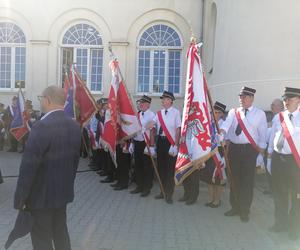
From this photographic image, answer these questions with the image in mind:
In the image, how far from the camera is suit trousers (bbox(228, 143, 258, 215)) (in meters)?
7.06

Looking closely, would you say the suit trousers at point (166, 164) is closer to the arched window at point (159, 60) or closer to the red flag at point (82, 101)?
the red flag at point (82, 101)

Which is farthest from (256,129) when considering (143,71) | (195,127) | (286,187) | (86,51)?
(86,51)

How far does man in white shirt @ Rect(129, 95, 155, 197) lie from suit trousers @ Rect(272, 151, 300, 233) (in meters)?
2.93

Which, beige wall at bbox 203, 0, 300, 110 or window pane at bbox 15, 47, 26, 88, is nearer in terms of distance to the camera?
beige wall at bbox 203, 0, 300, 110

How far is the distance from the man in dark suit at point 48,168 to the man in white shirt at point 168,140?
166 inches

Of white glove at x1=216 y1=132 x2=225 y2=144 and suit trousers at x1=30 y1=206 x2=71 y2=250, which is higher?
white glove at x1=216 y1=132 x2=225 y2=144

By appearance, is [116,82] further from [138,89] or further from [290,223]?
[138,89]

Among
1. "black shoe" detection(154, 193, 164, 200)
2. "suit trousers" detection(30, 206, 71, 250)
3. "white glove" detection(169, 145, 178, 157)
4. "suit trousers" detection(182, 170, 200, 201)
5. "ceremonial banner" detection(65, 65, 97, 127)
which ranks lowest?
"black shoe" detection(154, 193, 164, 200)

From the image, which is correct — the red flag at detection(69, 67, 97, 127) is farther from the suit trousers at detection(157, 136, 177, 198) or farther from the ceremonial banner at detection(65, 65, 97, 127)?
the suit trousers at detection(157, 136, 177, 198)

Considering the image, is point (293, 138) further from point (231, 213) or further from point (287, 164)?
point (231, 213)

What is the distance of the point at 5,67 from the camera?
64.4 ft

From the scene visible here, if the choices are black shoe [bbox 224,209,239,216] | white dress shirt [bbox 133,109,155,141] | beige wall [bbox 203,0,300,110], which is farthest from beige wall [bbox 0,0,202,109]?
black shoe [bbox 224,209,239,216]

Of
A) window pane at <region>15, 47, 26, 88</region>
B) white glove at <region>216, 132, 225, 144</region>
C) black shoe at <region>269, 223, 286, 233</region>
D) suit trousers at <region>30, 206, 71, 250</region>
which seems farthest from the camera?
window pane at <region>15, 47, 26, 88</region>

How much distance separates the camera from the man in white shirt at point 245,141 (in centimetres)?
703
